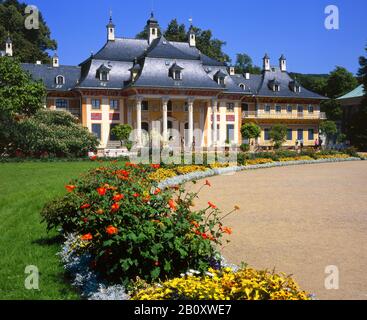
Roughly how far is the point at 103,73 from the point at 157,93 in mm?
5842

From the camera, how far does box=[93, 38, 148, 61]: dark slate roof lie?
153 ft

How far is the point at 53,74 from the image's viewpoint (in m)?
46.8

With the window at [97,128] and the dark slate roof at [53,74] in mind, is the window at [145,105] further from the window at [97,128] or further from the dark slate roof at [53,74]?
the dark slate roof at [53,74]

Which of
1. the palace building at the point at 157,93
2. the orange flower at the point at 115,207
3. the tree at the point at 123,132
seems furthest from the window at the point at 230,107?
the orange flower at the point at 115,207

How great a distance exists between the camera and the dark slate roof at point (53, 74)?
45.6 metres

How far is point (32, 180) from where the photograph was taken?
16.9 meters

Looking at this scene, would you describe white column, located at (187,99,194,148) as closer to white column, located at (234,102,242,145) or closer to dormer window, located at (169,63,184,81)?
dormer window, located at (169,63,184,81)

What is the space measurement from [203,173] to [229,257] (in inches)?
530

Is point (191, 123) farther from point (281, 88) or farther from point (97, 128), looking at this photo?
point (281, 88)

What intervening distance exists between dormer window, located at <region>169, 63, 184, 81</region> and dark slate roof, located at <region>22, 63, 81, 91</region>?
9.87 m

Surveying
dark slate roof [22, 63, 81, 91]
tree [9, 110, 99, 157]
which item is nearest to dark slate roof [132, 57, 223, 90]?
dark slate roof [22, 63, 81, 91]

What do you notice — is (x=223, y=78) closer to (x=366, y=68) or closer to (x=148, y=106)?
(x=148, y=106)

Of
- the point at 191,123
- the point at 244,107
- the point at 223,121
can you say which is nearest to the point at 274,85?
the point at 244,107
